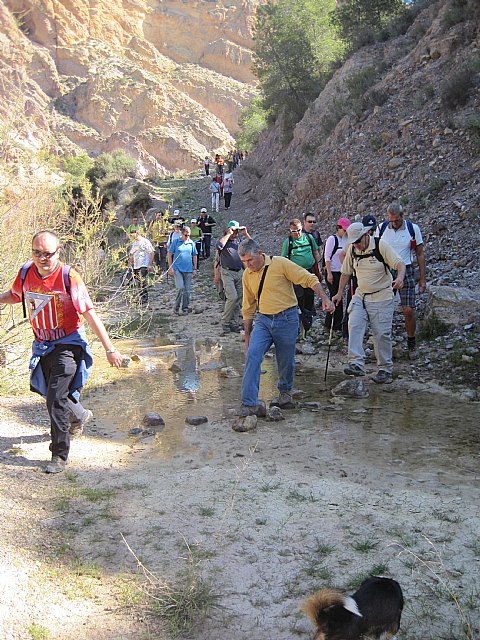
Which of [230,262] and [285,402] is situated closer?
[285,402]

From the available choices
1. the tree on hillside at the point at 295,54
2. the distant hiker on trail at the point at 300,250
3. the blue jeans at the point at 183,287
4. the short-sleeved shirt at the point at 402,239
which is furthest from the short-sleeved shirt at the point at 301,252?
the tree on hillside at the point at 295,54

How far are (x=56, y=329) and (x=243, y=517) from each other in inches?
73.4

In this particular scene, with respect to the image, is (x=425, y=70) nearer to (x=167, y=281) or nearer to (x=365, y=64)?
(x=365, y=64)

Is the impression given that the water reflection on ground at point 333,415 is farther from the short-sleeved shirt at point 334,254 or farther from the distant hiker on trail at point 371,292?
the short-sleeved shirt at point 334,254

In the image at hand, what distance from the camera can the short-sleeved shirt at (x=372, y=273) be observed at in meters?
6.46

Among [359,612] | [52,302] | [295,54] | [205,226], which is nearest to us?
[359,612]

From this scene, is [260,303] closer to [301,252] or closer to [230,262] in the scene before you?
[301,252]

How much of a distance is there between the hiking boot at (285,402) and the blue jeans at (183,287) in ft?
17.8

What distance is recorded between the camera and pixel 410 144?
46.8 feet

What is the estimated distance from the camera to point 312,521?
3760 millimetres

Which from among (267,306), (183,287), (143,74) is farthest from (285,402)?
(143,74)

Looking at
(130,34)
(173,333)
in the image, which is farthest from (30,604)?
(130,34)

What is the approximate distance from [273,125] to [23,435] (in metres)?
26.0

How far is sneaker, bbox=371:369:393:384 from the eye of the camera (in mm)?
6891
